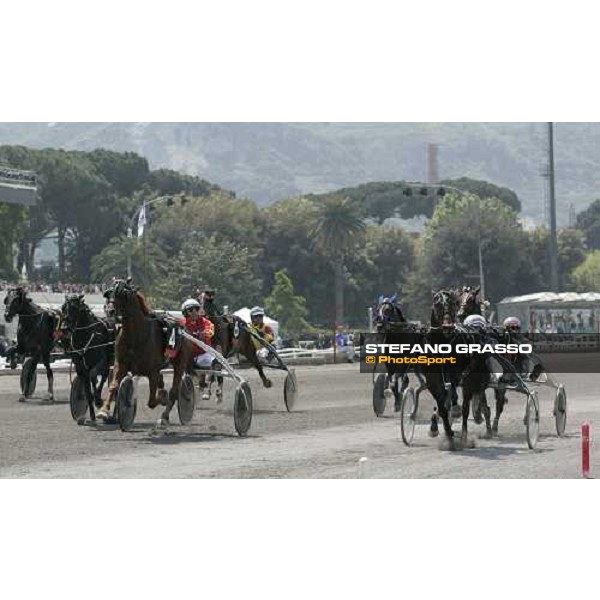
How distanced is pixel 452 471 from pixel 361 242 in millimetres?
95485

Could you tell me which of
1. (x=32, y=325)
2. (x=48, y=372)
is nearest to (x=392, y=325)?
(x=32, y=325)

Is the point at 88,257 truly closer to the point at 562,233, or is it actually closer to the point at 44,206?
the point at 44,206

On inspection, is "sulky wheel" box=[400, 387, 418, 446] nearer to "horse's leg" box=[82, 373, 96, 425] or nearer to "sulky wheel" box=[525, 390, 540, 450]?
"sulky wheel" box=[525, 390, 540, 450]

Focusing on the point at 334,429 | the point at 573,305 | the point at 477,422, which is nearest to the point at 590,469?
the point at 477,422

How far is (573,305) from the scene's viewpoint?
6412cm

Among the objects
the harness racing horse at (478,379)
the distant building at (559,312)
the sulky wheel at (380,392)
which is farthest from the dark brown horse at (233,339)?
the distant building at (559,312)

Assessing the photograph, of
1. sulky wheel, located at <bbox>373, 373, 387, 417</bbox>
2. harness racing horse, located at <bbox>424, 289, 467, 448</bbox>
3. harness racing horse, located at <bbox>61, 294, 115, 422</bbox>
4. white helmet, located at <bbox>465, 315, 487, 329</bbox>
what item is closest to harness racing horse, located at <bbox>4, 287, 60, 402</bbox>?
harness racing horse, located at <bbox>61, 294, 115, 422</bbox>

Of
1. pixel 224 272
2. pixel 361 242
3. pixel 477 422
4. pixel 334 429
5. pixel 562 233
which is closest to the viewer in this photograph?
pixel 477 422

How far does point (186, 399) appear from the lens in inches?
828

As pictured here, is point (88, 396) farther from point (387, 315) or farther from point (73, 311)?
point (387, 315)

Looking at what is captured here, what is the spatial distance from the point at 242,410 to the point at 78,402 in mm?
3149

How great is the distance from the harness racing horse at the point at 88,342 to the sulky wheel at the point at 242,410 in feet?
8.65

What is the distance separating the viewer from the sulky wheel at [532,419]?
1798cm

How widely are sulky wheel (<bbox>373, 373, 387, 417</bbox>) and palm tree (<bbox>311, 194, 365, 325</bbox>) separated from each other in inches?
3065
